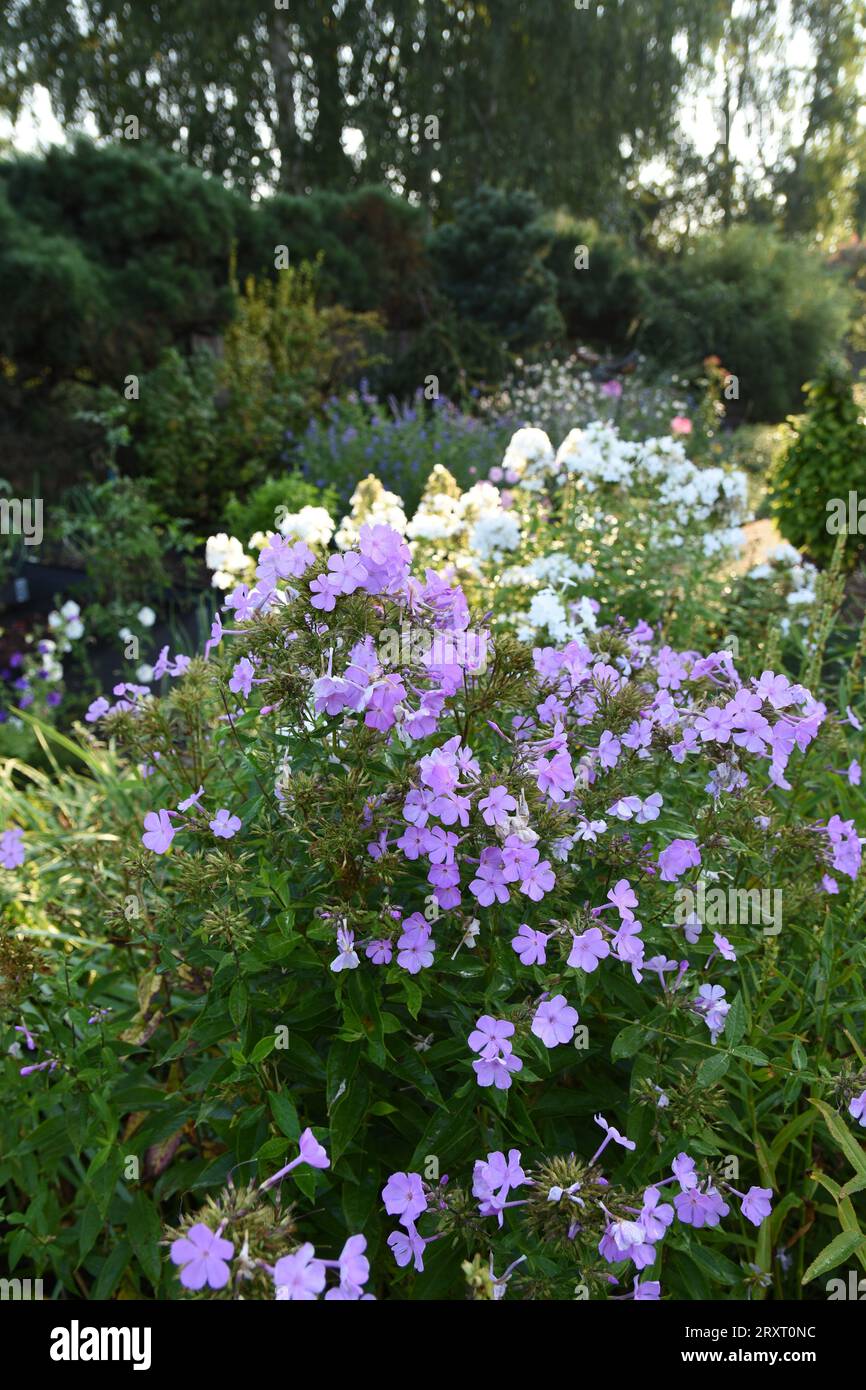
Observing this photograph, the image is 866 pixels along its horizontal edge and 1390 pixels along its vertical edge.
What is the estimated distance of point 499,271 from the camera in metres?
13.4

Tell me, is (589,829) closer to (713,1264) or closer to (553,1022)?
(553,1022)

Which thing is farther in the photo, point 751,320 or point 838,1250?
point 751,320

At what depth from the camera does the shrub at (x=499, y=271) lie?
516 inches

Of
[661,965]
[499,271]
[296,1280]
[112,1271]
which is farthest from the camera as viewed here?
[499,271]

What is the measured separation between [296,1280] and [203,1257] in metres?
0.09

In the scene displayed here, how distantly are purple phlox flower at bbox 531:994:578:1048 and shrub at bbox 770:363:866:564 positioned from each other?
5182 mm

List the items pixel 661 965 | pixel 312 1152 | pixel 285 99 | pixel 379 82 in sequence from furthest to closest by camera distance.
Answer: pixel 379 82 < pixel 285 99 < pixel 661 965 < pixel 312 1152

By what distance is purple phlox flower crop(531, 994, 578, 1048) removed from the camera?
134 centimetres

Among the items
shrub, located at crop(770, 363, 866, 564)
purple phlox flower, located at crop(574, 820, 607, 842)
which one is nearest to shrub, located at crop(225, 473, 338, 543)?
shrub, located at crop(770, 363, 866, 564)

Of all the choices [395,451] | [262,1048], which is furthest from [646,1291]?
[395,451]

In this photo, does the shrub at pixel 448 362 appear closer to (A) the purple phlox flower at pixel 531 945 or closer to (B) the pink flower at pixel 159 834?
(B) the pink flower at pixel 159 834

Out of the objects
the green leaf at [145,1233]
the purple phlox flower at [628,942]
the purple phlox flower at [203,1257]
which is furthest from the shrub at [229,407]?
the purple phlox flower at [203,1257]

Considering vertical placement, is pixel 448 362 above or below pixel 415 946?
above

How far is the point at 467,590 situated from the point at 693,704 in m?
1.93
